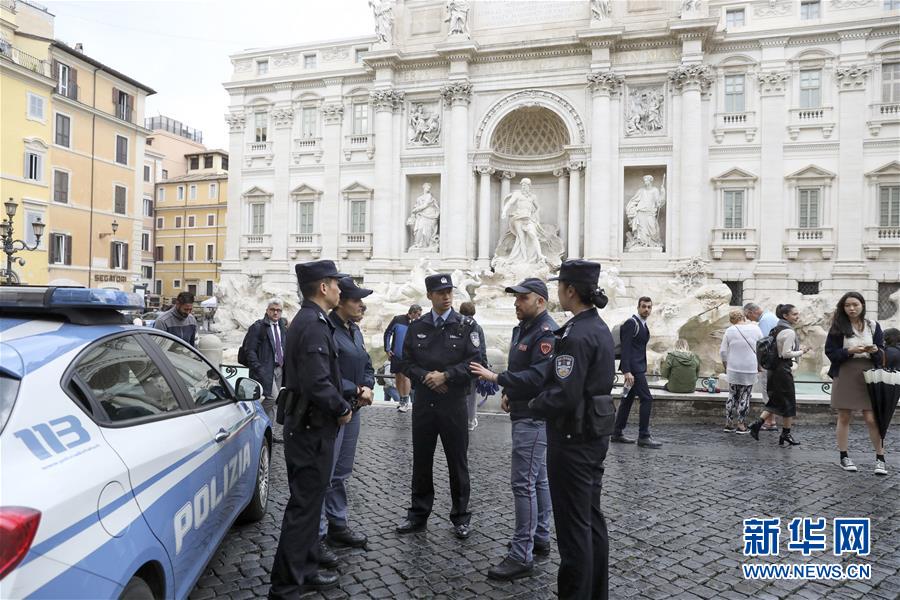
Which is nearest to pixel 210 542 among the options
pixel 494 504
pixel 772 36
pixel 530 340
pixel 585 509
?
pixel 585 509

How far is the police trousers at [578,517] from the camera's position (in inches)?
133

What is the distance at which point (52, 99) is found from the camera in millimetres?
28750

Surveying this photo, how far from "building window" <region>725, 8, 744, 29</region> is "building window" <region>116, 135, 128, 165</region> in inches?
1231

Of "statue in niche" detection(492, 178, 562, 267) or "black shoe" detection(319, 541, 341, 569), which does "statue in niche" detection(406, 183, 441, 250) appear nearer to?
"statue in niche" detection(492, 178, 562, 267)

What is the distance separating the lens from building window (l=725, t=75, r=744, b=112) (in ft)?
76.3

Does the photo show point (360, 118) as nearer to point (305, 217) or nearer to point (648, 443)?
point (305, 217)

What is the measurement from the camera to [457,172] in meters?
24.9

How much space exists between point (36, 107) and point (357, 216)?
16.0 meters

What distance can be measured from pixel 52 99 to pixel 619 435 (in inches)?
1266

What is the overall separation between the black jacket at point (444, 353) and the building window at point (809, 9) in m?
25.1

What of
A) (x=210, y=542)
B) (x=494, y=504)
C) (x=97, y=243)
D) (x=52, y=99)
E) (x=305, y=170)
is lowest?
(x=494, y=504)

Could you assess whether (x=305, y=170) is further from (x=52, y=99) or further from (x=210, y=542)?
(x=210, y=542)

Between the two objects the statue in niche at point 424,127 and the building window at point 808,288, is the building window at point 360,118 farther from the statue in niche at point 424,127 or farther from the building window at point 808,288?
the building window at point 808,288

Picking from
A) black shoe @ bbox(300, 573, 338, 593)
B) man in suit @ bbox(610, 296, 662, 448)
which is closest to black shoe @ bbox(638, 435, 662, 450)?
man in suit @ bbox(610, 296, 662, 448)
